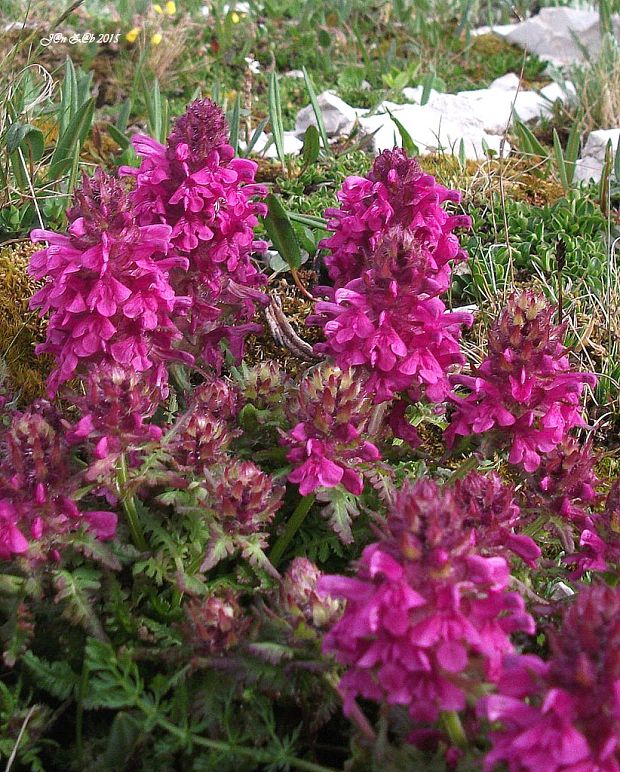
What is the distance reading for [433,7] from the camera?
17.5 feet

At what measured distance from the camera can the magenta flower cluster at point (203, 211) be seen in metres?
1.76

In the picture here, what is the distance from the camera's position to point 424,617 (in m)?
0.98

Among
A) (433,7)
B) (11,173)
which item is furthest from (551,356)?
(433,7)

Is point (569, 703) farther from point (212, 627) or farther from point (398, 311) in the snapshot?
point (398, 311)

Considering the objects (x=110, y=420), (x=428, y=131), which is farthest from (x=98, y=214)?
(x=428, y=131)

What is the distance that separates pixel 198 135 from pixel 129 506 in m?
0.84

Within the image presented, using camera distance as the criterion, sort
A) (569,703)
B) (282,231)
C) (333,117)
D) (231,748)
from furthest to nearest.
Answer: (333,117) < (282,231) < (231,748) < (569,703)

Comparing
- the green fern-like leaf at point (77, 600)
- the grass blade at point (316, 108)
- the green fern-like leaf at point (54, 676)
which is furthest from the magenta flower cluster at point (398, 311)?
the grass blade at point (316, 108)

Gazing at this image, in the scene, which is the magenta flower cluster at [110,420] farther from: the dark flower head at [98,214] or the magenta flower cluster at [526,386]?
the magenta flower cluster at [526,386]

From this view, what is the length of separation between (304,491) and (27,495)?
48 centimetres

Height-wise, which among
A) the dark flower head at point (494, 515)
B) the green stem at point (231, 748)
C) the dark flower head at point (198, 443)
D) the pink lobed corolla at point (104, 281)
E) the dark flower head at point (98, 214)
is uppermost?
the dark flower head at point (98, 214)

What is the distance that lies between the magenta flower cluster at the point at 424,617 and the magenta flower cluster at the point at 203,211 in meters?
0.94

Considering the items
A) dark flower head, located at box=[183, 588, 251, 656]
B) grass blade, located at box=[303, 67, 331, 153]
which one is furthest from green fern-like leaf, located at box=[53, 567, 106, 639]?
grass blade, located at box=[303, 67, 331, 153]

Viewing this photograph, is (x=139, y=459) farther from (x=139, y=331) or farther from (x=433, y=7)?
(x=433, y=7)
